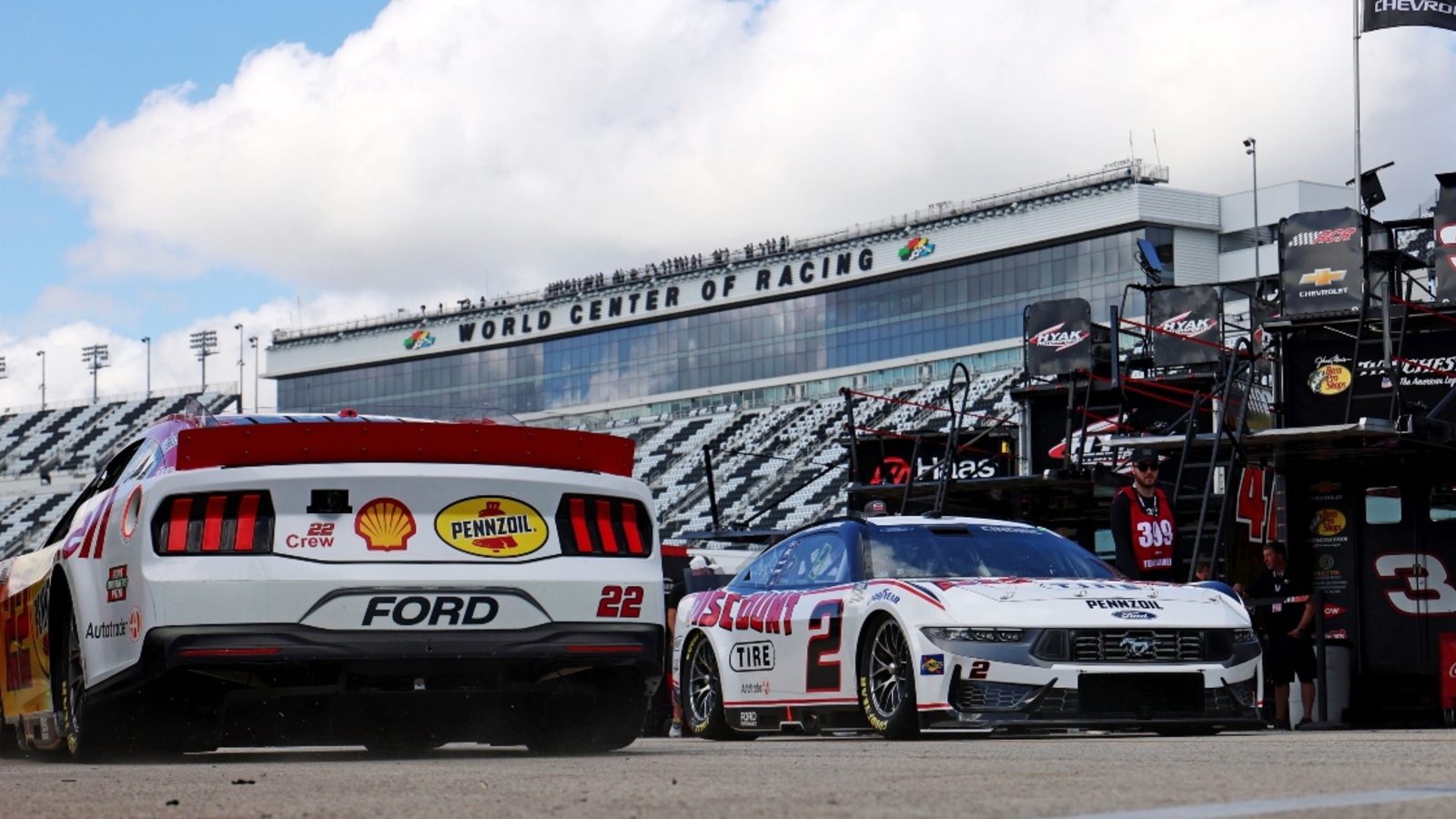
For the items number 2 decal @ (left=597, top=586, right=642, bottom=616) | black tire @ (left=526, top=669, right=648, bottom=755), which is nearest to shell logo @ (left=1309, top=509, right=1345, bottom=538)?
black tire @ (left=526, top=669, right=648, bottom=755)

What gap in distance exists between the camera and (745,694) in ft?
37.5

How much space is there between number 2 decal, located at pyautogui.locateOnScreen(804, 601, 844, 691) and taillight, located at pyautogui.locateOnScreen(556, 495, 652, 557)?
2.26 metres

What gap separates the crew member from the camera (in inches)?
477

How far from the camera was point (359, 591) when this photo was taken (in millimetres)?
7844

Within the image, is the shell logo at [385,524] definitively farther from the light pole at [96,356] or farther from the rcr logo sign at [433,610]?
the light pole at [96,356]

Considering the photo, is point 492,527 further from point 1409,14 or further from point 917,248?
point 917,248

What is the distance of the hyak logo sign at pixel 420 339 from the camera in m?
112

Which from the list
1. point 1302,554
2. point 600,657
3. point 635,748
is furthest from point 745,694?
point 1302,554

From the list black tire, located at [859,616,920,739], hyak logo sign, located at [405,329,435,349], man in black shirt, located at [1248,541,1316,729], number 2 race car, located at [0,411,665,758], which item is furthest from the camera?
hyak logo sign, located at [405,329,435,349]

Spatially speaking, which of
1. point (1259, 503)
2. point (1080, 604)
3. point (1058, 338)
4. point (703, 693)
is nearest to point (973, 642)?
point (1080, 604)

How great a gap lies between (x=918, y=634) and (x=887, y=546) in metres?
1.17

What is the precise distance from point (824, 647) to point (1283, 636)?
17.9 feet

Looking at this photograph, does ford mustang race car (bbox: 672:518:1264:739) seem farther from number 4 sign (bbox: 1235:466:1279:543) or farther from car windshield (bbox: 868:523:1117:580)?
number 4 sign (bbox: 1235:466:1279:543)

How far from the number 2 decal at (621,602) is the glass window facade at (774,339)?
225 ft
